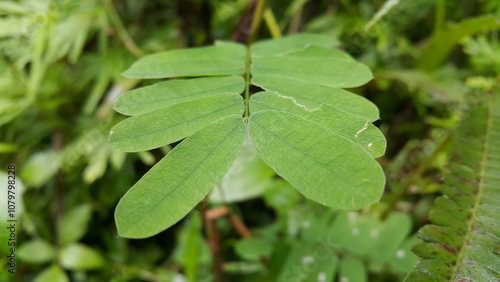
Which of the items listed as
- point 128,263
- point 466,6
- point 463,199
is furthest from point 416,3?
point 128,263

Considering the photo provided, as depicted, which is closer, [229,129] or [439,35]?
[229,129]

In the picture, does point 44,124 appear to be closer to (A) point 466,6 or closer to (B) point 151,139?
(B) point 151,139

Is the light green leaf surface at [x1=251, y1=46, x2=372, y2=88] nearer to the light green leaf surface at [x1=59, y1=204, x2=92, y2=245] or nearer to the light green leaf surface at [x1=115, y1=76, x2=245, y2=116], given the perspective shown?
the light green leaf surface at [x1=115, y1=76, x2=245, y2=116]

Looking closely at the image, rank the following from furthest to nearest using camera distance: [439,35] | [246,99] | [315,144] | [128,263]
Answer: [128,263] → [439,35] → [246,99] → [315,144]

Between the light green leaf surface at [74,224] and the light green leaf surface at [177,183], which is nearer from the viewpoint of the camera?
the light green leaf surface at [177,183]

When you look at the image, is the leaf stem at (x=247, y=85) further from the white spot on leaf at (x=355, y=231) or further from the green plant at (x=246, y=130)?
the white spot on leaf at (x=355, y=231)

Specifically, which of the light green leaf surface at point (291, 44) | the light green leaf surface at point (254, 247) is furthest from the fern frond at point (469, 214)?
the light green leaf surface at point (254, 247)

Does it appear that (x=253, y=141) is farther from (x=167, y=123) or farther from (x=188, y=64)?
(x=188, y=64)
